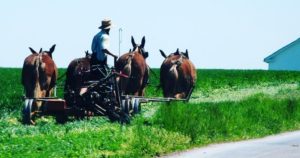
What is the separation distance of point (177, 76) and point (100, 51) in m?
4.83

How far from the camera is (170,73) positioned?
22906 millimetres

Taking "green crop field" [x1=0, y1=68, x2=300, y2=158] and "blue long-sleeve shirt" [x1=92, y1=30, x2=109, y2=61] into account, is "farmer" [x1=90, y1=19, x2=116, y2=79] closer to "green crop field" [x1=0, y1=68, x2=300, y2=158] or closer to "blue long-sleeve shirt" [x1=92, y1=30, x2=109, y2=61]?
"blue long-sleeve shirt" [x1=92, y1=30, x2=109, y2=61]

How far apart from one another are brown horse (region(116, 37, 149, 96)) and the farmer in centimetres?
175

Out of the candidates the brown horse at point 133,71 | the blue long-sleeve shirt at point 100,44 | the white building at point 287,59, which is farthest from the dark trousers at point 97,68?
the white building at point 287,59

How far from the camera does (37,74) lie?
2009 centimetres

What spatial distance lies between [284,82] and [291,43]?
63.5 feet

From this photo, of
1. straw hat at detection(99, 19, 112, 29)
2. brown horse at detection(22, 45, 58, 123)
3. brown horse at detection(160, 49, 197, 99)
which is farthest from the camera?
brown horse at detection(160, 49, 197, 99)

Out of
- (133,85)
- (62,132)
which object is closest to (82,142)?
(62,132)

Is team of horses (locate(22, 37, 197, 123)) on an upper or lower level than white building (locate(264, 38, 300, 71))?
lower

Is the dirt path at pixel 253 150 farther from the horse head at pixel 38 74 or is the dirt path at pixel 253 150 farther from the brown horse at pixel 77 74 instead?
the horse head at pixel 38 74

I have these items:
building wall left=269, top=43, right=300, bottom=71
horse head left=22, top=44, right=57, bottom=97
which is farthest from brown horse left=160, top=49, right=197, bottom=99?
building wall left=269, top=43, right=300, bottom=71

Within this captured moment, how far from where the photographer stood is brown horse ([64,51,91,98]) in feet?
63.8

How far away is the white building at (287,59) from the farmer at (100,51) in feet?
182

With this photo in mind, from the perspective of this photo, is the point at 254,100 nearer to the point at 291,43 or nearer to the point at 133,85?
the point at 133,85
